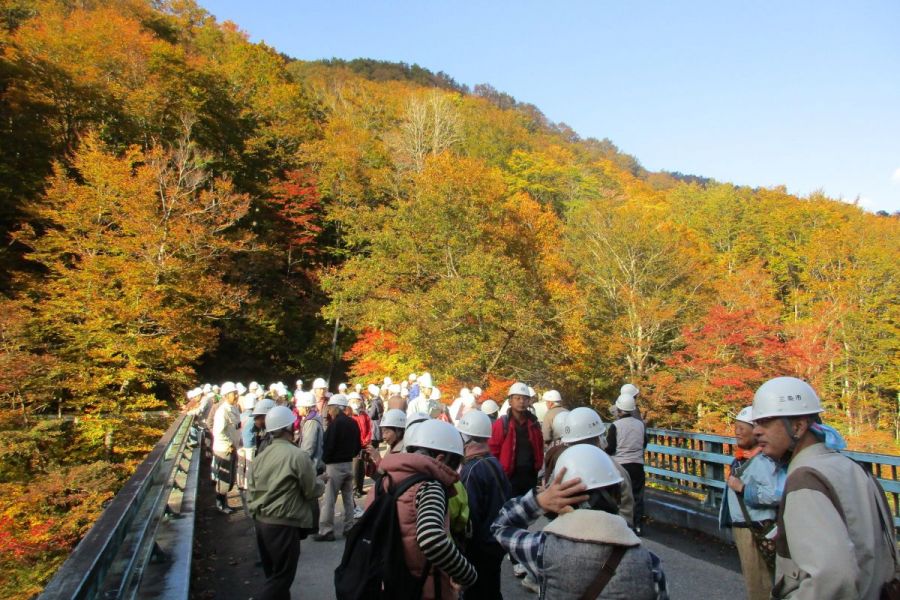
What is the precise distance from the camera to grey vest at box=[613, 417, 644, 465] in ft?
24.8

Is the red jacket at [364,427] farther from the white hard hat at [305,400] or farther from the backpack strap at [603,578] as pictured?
the backpack strap at [603,578]

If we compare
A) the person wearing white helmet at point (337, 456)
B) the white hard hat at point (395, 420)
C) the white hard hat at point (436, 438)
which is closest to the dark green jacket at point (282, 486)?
the white hard hat at point (395, 420)

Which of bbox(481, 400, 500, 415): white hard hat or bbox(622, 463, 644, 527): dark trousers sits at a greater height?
bbox(481, 400, 500, 415): white hard hat

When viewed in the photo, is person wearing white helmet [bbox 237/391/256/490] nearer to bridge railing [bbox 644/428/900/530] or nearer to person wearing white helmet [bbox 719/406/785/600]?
bridge railing [bbox 644/428/900/530]

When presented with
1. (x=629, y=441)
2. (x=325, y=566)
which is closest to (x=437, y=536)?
(x=325, y=566)

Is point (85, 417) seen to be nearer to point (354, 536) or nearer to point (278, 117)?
point (354, 536)

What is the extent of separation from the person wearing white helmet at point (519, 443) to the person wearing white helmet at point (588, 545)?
13.5 feet

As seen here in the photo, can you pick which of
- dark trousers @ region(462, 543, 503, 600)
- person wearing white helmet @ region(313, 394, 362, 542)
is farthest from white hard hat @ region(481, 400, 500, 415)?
dark trousers @ region(462, 543, 503, 600)

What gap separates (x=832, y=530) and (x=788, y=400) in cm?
64

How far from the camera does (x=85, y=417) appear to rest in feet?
60.5

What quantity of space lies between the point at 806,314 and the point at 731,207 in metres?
15.0

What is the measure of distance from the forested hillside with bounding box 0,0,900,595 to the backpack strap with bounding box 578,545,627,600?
12596 millimetres

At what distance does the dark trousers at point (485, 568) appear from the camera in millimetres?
4230

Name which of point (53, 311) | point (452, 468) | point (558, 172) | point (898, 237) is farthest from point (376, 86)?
point (452, 468)
